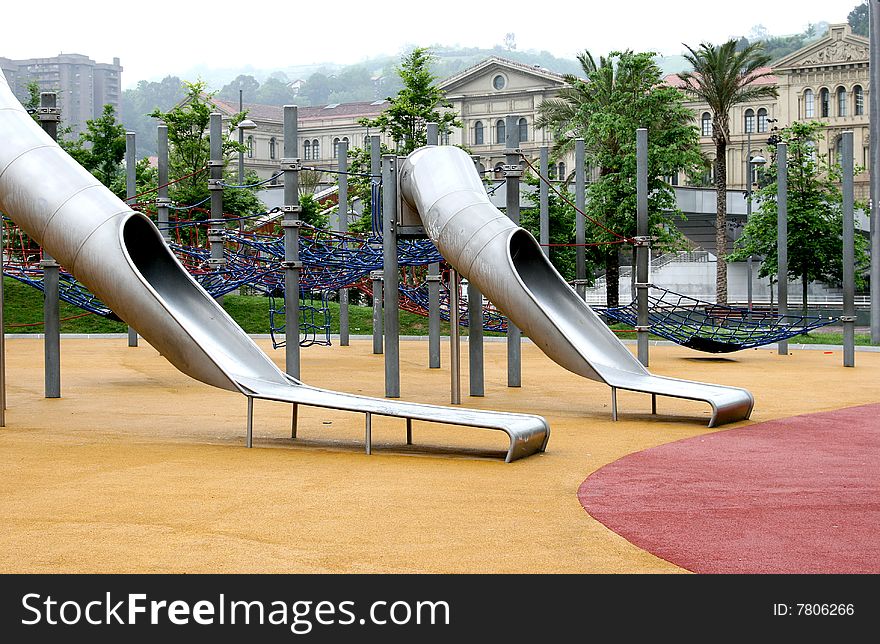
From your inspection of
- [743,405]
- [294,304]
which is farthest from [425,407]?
[294,304]

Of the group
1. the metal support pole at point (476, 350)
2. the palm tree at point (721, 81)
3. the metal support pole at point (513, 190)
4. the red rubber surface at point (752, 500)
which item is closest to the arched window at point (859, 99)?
the palm tree at point (721, 81)

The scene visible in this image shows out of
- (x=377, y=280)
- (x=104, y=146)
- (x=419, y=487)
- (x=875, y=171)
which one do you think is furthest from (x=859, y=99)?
(x=419, y=487)

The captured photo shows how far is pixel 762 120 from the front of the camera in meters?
87.8

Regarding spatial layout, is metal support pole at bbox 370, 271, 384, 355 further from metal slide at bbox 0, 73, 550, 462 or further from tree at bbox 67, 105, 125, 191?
tree at bbox 67, 105, 125, 191

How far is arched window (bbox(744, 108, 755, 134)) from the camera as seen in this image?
3455 inches

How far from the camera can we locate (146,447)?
1251cm

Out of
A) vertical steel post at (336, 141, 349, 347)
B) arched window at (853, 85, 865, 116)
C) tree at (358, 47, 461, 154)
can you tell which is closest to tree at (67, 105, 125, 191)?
tree at (358, 47, 461, 154)

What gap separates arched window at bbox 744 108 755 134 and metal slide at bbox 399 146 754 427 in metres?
75.1

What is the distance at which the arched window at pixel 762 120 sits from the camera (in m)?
86.9

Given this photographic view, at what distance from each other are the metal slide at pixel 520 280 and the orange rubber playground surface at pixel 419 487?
521 millimetres

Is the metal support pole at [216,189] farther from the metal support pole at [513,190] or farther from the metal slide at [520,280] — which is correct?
the metal slide at [520,280]

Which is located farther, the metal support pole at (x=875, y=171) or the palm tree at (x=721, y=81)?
the palm tree at (x=721, y=81)

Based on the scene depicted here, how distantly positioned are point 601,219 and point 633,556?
103ft
